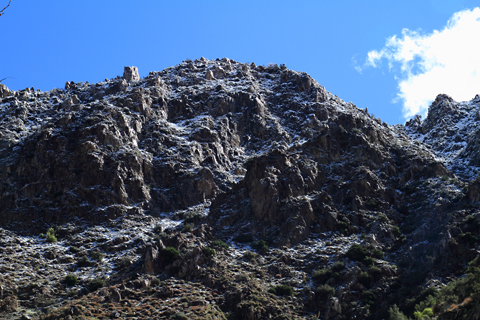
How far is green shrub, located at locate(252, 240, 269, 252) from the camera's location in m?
73.9

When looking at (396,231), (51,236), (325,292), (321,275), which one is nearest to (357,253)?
(321,275)

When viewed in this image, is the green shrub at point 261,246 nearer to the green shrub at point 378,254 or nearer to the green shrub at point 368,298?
the green shrub at point 378,254

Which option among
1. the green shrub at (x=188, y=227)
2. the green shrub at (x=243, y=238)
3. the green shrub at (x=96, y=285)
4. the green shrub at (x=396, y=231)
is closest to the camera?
the green shrub at (x=96, y=285)

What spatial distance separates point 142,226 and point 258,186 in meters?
19.4

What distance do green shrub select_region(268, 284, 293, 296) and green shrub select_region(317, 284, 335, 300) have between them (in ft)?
11.9

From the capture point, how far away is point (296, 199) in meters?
81.4

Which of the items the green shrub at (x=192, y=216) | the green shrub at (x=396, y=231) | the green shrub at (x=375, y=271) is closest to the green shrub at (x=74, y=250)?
the green shrub at (x=192, y=216)

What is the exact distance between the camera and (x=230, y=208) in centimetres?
8325

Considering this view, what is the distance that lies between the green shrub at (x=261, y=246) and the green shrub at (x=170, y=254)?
12.2 meters

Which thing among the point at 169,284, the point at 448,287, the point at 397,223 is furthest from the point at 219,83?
the point at 448,287

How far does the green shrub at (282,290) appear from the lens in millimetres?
65000

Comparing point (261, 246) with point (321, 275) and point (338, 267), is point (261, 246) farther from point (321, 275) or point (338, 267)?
point (338, 267)

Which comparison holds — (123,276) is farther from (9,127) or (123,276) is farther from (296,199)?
(9,127)

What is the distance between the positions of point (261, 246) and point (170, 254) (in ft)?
45.1
